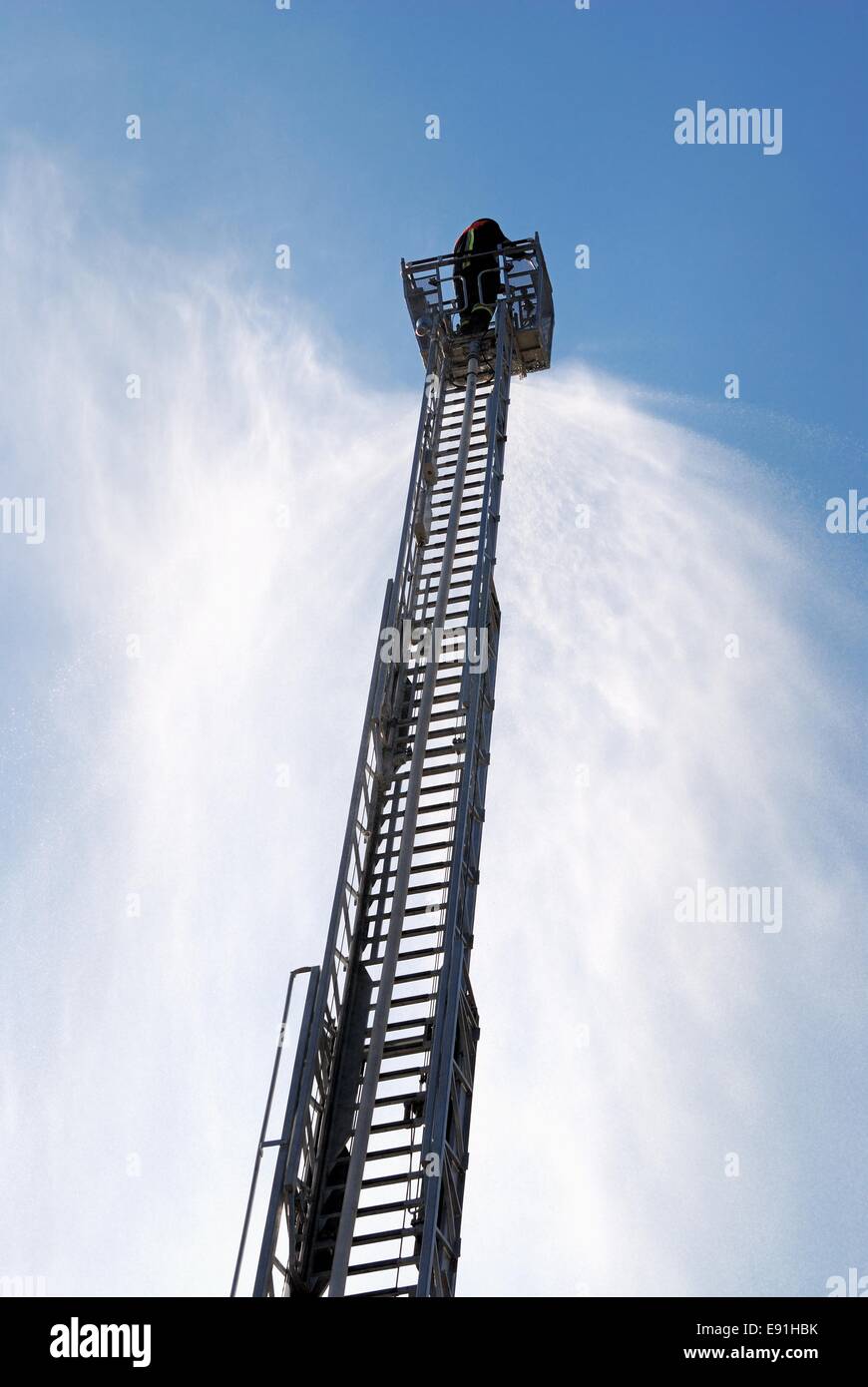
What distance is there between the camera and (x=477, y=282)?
24328 millimetres

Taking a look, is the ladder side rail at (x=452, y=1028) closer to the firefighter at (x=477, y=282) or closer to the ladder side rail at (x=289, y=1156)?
the ladder side rail at (x=289, y=1156)

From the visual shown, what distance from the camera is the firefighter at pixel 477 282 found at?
79.6 feet

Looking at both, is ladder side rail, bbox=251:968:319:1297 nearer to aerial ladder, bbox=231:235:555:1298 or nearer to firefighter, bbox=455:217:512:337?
aerial ladder, bbox=231:235:555:1298

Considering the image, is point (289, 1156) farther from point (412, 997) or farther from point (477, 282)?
point (477, 282)

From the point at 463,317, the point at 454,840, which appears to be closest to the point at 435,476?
the point at 463,317

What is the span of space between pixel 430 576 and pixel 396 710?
2.24 m

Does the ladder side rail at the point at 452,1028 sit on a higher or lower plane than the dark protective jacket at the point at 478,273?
lower

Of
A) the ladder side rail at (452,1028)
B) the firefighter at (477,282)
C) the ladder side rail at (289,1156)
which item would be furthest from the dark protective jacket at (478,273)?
the ladder side rail at (289,1156)

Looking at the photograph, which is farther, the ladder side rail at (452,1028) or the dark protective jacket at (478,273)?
the dark protective jacket at (478,273)

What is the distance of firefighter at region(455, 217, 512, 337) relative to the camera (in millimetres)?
24250

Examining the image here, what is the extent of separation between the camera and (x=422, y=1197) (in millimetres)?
14539

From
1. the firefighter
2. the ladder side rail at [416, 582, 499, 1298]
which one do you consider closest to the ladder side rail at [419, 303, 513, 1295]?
the ladder side rail at [416, 582, 499, 1298]

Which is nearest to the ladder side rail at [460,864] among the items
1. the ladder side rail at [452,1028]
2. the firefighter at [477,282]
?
the ladder side rail at [452,1028]
